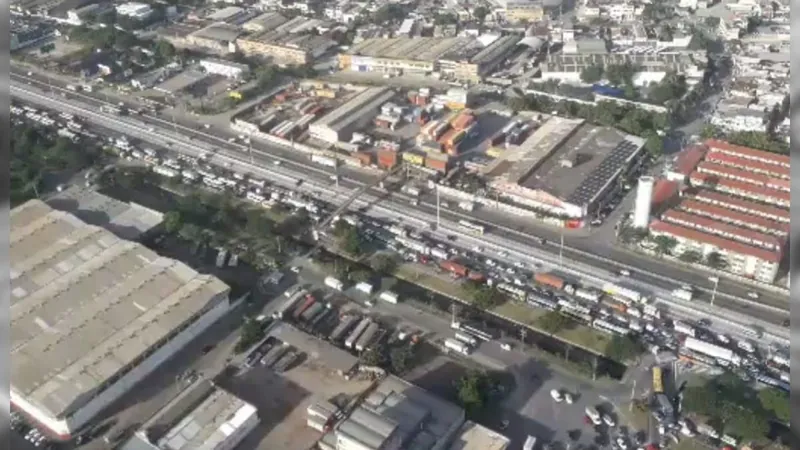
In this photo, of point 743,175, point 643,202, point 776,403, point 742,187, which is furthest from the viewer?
point 743,175

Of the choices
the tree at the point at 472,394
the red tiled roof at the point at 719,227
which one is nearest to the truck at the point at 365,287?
the tree at the point at 472,394

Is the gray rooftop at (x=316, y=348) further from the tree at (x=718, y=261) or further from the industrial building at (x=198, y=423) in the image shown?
the tree at (x=718, y=261)

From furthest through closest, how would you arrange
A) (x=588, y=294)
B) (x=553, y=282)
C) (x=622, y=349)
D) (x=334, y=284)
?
1. (x=334, y=284)
2. (x=553, y=282)
3. (x=588, y=294)
4. (x=622, y=349)

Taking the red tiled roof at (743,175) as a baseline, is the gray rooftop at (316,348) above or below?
below

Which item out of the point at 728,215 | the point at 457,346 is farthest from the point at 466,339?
the point at 728,215

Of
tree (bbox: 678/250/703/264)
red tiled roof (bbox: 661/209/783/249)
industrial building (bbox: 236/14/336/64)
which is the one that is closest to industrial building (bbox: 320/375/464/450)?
tree (bbox: 678/250/703/264)

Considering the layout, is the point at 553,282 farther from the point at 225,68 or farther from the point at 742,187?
the point at 225,68

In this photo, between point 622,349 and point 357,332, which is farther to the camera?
point 357,332
